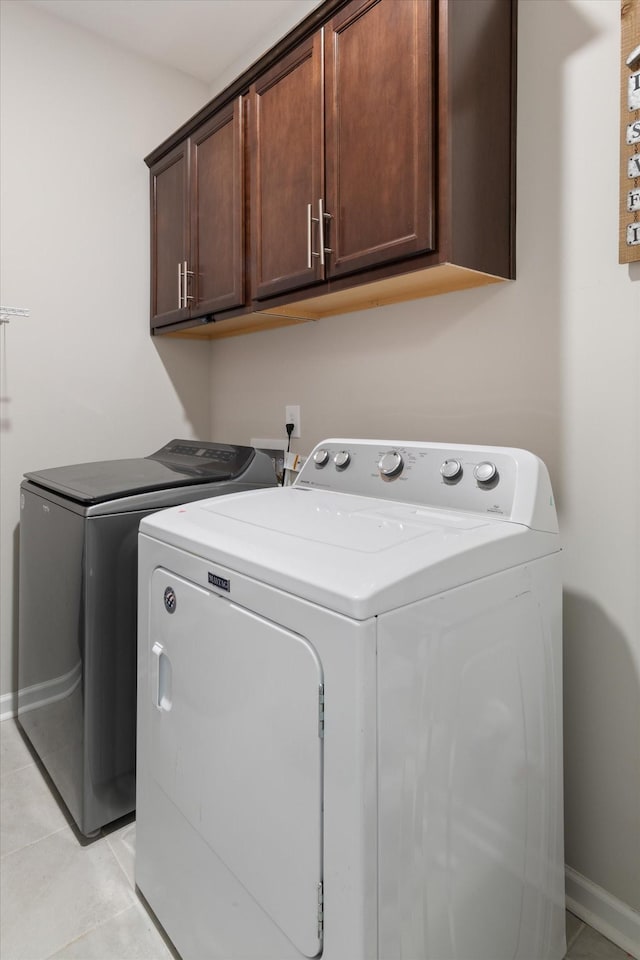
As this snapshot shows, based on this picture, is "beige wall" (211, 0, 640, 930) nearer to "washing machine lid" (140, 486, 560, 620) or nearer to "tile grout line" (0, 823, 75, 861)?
"washing machine lid" (140, 486, 560, 620)

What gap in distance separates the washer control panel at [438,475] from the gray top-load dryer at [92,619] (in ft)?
1.36

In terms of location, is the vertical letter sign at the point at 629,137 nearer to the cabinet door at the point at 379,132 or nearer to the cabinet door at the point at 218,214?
the cabinet door at the point at 379,132

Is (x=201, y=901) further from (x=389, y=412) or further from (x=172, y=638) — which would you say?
(x=389, y=412)

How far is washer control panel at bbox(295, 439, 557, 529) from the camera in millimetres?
1165

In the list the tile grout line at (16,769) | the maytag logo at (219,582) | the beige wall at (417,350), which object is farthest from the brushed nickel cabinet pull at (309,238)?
the tile grout line at (16,769)

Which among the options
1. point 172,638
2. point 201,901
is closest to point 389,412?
point 172,638

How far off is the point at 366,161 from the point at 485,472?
85 cm

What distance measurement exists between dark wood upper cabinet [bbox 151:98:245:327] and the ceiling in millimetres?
467

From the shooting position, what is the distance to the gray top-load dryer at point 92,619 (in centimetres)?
155

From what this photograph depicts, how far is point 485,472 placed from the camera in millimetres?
1218

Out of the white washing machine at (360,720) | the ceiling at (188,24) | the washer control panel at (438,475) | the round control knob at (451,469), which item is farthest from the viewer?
the ceiling at (188,24)

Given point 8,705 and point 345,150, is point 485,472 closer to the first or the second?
point 345,150

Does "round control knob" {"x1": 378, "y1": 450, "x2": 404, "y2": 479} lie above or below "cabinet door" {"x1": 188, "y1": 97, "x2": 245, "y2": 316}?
below

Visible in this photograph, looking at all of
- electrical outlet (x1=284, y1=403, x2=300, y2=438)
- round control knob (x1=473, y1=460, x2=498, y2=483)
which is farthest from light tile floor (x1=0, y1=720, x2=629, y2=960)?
electrical outlet (x1=284, y1=403, x2=300, y2=438)
